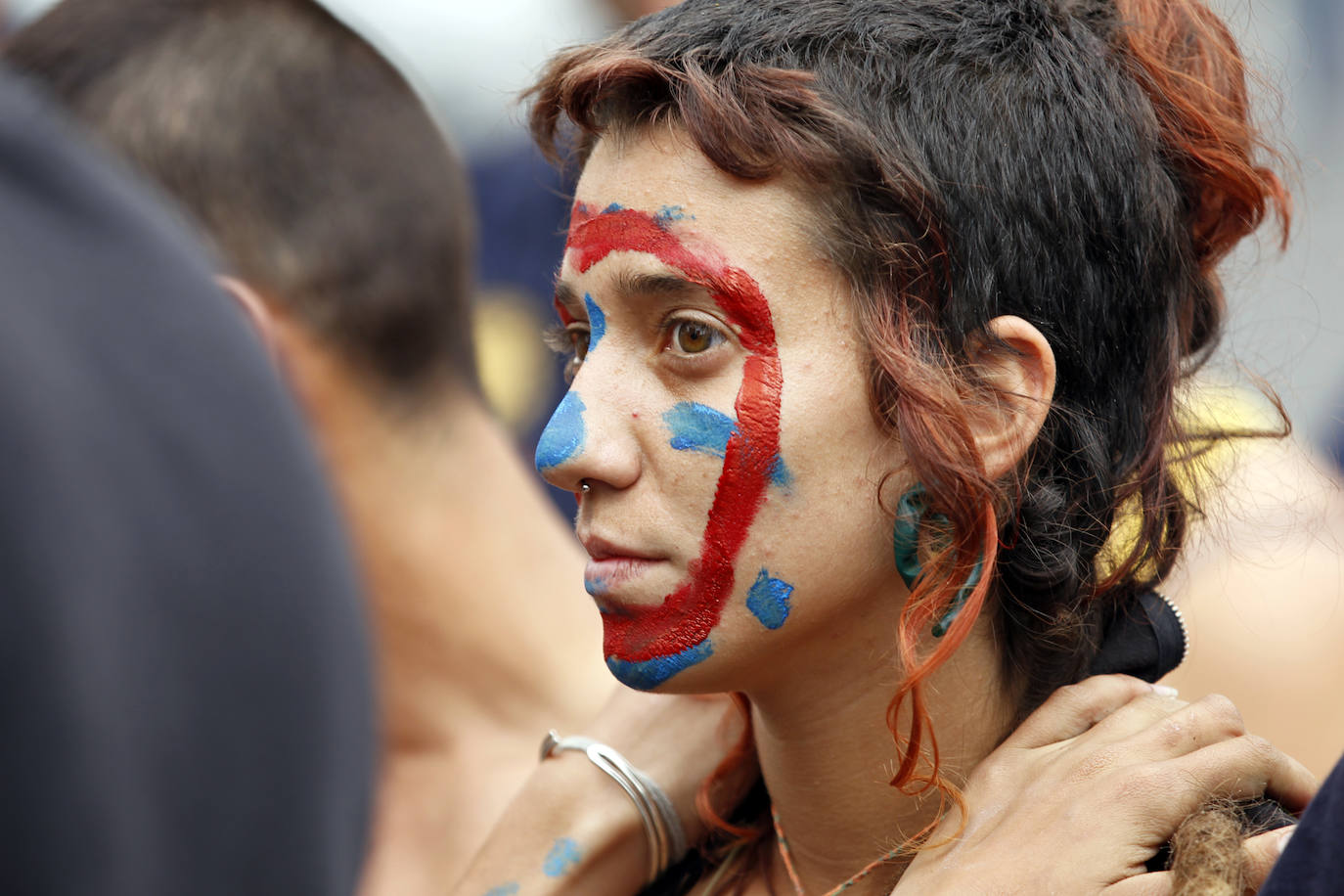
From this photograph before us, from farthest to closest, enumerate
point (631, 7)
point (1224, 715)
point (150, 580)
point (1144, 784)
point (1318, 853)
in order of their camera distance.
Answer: point (631, 7), point (1224, 715), point (1144, 784), point (1318, 853), point (150, 580)

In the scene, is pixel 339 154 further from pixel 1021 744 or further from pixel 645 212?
pixel 1021 744

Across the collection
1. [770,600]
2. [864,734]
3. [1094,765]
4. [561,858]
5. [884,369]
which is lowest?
[561,858]

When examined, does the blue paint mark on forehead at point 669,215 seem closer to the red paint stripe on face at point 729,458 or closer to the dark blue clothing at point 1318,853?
the red paint stripe on face at point 729,458

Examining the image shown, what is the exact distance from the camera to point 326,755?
722mm

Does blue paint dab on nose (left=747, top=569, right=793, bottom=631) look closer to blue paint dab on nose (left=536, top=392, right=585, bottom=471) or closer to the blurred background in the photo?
blue paint dab on nose (left=536, top=392, right=585, bottom=471)

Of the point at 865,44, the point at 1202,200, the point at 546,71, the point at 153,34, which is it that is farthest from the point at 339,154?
the point at 1202,200

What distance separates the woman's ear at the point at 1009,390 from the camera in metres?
1.77

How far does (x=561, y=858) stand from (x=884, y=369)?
3.05 feet

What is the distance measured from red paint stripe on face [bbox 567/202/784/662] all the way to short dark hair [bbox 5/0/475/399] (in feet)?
3.65

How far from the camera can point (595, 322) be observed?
1.89 metres

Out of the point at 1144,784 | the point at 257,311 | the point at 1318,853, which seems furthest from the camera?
the point at 257,311

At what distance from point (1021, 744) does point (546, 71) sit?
1.21 metres

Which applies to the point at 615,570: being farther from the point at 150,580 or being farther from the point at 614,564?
the point at 150,580

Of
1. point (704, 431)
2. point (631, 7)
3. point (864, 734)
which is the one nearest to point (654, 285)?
point (704, 431)
